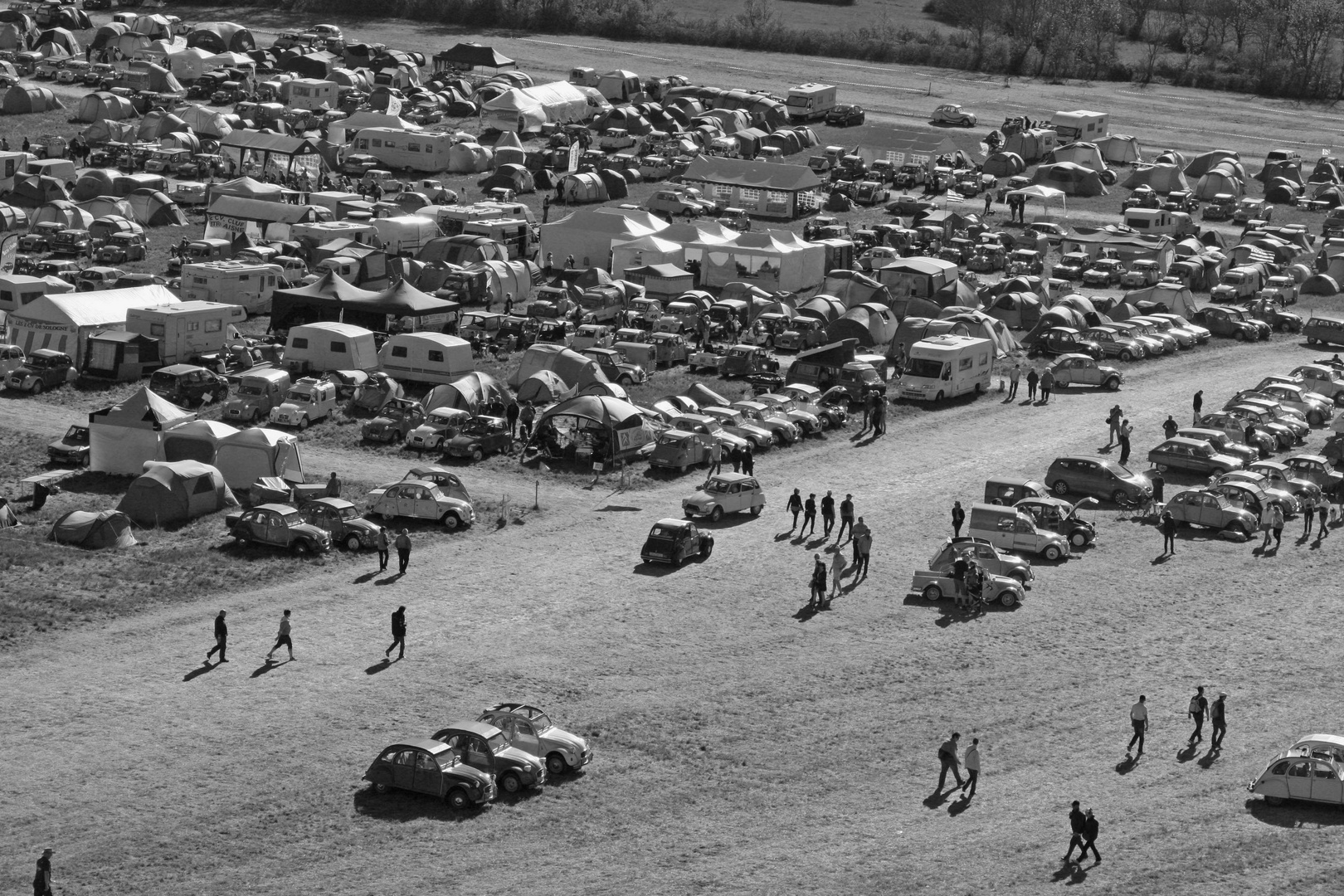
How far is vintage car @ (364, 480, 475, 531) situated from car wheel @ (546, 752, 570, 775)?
1200cm

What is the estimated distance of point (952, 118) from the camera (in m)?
100

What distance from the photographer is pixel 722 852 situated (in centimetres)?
2445

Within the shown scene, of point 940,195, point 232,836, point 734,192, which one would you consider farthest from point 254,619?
point 940,195

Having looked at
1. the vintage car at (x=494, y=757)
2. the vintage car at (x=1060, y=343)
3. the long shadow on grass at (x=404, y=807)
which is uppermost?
the vintage car at (x=1060, y=343)

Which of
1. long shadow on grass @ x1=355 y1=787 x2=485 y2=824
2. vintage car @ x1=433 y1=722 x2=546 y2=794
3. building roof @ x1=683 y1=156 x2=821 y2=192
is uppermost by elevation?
building roof @ x1=683 y1=156 x2=821 y2=192

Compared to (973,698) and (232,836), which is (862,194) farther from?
(232,836)

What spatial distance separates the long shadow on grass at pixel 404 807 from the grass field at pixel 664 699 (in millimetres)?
49

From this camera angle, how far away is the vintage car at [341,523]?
118 feet

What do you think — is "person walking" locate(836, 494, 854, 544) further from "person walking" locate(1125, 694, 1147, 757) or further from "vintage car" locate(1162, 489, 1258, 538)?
→ "person walking" locate(1125, 694, 1147, 757)

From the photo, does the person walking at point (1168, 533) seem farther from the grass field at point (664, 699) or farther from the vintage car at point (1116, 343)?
the vintage car at point (1116, 343)

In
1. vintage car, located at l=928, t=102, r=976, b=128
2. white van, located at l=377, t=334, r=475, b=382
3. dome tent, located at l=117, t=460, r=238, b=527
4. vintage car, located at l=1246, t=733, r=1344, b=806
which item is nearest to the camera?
vintage car, located at l=1246, t=733, r=1344, b=806

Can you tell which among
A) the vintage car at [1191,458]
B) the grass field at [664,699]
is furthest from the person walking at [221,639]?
the vintage car at [1191,458]

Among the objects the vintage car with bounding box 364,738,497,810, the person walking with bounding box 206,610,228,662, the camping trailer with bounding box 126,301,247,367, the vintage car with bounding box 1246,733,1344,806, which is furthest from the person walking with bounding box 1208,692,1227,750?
the camping trailer with bounding box 126,301,247,367

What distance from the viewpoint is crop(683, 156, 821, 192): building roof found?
249 feet
